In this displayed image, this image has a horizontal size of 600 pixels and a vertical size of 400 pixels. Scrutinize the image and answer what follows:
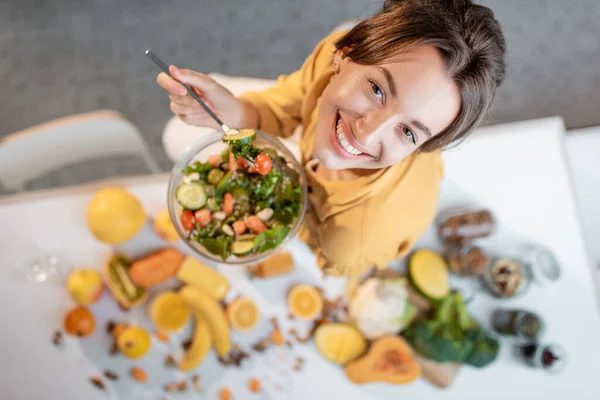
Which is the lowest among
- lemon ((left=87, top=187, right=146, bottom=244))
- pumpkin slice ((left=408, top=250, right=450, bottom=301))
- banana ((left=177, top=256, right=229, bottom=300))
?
banana ((left=177, top=256, right=229, bottom=300))

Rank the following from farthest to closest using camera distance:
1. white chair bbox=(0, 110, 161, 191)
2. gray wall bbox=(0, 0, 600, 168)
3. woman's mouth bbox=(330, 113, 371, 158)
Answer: gray wall bbox=(0, 0, 600, 168)
white chair bbox=(0, 110, 161, 191)
woman's mouth bbox=(330, 113, 371, 158)

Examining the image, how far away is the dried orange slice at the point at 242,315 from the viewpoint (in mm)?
1233

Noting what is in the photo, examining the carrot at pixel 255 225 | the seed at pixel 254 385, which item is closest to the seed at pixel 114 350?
the seed at pixel 254 385

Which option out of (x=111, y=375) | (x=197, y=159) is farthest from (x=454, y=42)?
(x=111, y=375)

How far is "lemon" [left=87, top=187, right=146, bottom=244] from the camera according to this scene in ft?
3.81

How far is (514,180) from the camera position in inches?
49.6

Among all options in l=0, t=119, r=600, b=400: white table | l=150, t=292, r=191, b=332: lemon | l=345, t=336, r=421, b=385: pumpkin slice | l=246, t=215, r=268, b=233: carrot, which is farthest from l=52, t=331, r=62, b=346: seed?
l=345, t=336, r=421, b=385: pumpkin slice

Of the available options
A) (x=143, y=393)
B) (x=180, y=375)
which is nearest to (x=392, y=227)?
(x=180, y=375)

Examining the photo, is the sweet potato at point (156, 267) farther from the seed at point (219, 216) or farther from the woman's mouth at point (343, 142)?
the woman's mouth at point (343, 142)

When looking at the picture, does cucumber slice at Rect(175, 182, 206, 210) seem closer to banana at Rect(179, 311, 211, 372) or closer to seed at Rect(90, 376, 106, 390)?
banana at Rect(179, 311, 211, 372)

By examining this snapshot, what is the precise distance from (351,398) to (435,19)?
984 millimetres

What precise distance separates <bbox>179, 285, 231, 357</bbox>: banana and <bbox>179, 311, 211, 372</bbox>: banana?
2 cm

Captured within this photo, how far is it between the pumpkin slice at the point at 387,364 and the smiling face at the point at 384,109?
0.55 meters

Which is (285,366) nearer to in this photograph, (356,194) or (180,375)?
(180,375)
